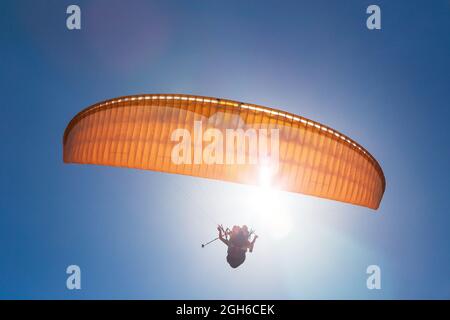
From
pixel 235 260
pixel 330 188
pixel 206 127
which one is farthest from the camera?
pixel 235 260

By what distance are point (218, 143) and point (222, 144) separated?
0.34 ft

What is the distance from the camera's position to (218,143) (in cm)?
1733

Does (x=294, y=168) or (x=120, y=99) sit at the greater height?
(x=120, y=99)

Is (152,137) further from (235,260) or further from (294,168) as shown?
(235,260)

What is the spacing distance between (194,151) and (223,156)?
0.73 meters

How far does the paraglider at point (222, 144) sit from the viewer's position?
1694 cm

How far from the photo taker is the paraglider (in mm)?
16938

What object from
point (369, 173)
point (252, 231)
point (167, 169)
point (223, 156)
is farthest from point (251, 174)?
point (252, 231)

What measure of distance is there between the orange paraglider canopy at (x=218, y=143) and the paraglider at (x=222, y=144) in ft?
0.08

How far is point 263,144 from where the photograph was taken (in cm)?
1719

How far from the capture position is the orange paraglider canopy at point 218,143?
16922mm

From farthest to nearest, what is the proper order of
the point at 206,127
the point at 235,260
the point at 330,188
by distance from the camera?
the point at 235,260 → the point at 330,188 → the point at 206,127

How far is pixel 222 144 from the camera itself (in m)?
17.3

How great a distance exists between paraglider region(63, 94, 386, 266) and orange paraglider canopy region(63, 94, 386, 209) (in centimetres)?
2
